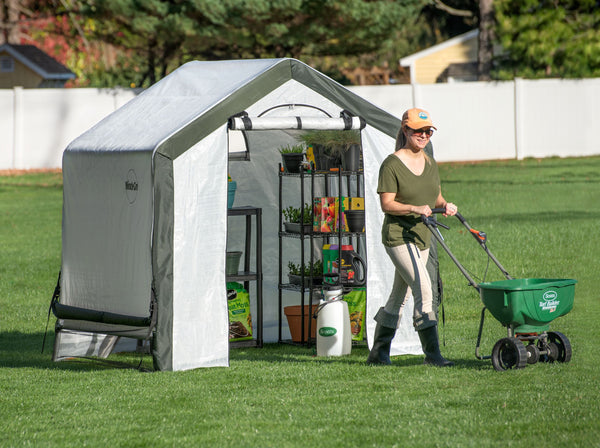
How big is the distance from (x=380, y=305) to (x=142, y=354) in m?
2.19

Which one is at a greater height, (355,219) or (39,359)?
(355,219)

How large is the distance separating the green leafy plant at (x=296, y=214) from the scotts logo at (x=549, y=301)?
2.83 metres

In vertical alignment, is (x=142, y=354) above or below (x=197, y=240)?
below

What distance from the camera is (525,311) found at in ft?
23.2

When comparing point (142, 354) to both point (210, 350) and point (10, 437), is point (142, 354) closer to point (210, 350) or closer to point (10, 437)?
point (210, 350)

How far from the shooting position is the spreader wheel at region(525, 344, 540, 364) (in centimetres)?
746

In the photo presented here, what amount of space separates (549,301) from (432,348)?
1.06 m

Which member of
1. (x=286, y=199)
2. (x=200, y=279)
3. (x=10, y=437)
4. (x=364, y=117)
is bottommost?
(x=10, y=437)

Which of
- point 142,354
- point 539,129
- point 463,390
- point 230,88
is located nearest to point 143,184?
point 230,88

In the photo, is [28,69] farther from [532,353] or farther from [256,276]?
[532,353]

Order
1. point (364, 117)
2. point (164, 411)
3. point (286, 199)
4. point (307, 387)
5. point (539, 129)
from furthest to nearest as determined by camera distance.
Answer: point (539, 129), point (286, 199), point (364, 117), point (307, 387), point (164, 411)

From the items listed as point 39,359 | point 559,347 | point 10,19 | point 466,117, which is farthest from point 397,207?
point 10,19

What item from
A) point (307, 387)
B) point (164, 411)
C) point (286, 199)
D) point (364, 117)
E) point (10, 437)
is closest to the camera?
point (10, 437)

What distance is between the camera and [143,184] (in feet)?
26.2
